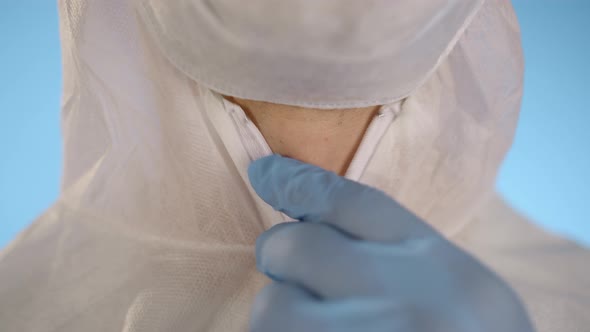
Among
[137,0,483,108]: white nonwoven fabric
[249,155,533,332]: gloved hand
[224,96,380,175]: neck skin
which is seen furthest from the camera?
[224,96,380,175]: neck skin

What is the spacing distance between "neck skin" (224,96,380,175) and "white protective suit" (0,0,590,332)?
18 millimetres

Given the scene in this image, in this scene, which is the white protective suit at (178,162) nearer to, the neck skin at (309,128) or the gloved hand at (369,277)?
the neck skin at (309,128)

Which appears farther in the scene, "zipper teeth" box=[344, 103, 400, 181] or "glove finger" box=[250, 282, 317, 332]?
"zipper teeth" box=[344, 103, 400, 181]

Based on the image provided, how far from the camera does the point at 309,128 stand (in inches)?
27.4

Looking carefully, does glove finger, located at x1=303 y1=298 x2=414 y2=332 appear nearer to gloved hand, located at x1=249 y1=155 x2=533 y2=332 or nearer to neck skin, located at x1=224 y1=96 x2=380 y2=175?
gloved hand, located at x1=249 y1=155 x2=533 y2=332

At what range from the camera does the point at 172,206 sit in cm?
79

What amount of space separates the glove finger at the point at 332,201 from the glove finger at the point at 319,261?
22 mm

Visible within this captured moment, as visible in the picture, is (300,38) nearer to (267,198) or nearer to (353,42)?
(353,42)

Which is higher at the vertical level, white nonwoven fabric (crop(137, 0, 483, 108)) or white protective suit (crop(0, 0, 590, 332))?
white nonwoven fabric (crop(137, 0, 483, 108))

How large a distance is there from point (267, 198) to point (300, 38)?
216 mm

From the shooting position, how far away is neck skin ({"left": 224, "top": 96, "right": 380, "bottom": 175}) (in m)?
0.69

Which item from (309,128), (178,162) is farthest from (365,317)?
(178,162)

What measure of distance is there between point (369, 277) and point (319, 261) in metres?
0.06

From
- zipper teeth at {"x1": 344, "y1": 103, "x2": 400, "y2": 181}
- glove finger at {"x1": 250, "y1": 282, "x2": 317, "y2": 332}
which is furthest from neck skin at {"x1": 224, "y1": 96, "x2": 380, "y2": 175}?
glove finger at {"x1": 250, "y1": 282, "x2": 317, "y2": 332}
